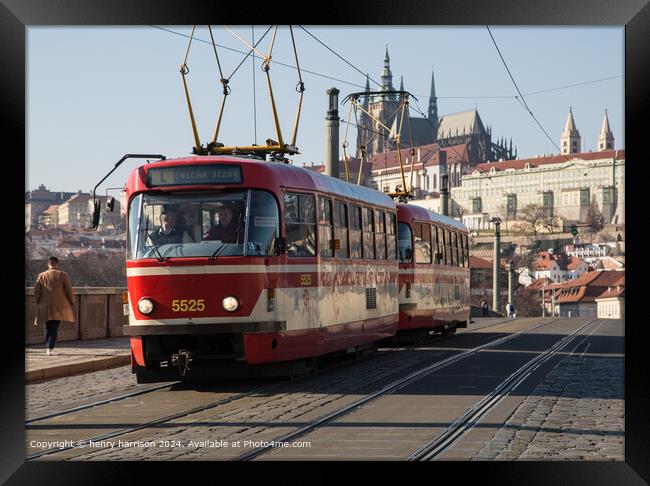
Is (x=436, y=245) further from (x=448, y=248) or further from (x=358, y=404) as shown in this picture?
(x=358, y=404)

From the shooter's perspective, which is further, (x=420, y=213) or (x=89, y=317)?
(x=420, y=213)

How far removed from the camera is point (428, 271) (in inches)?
969

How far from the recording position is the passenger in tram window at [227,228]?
1366 cm

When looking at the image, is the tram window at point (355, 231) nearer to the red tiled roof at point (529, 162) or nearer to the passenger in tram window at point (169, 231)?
the passenger in tram window at point (169, 231)

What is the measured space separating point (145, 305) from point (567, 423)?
17.2 feet

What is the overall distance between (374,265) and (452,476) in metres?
11.4

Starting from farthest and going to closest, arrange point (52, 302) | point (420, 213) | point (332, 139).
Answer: point (332, 139), point (420, 213), point (52, 302)

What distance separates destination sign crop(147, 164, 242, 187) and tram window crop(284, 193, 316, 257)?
2.97ft

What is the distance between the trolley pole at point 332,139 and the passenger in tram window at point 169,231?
10.7 m

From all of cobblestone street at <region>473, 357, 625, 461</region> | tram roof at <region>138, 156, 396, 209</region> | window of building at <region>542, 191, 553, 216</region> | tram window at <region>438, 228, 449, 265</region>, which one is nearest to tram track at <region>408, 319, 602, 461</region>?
cobblestone street at <region>473, 357, 625, 461</region>

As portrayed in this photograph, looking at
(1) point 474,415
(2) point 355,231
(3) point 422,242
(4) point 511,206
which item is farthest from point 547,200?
(1) point 474,415

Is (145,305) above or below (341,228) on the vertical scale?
below

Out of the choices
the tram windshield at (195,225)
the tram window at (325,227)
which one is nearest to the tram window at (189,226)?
the tram windshield at (195,225)

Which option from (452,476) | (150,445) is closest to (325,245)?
(150,445)
